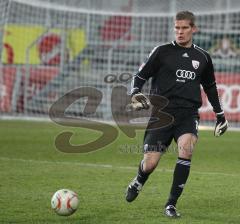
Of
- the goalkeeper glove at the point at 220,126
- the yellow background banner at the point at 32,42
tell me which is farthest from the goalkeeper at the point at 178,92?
the yellow background banner at the point at 32,42

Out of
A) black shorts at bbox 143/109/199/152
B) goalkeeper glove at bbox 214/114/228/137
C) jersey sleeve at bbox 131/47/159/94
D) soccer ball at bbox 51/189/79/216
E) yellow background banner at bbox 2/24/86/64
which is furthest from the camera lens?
yellow background banner at bbox 2/24/86/64

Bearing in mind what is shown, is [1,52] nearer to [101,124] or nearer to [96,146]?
[101,124]

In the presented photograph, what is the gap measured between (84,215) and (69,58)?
1485 cm

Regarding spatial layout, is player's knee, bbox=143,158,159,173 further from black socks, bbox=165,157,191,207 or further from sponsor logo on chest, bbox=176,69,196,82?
sponsor logo on chest, bbox=176,69,196,82

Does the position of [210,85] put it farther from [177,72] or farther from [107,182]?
[107,182]

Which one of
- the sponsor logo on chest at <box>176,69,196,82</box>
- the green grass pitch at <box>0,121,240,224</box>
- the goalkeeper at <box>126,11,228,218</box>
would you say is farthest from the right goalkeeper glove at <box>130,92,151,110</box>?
the green grass pitch at <box>0,121,240,224</box>

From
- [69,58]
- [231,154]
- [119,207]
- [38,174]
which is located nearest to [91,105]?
[69,58]

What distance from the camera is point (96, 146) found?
48.5ft

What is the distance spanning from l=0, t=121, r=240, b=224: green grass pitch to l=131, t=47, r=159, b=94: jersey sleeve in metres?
1.33

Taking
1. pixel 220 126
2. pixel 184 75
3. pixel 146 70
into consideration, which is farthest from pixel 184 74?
pixel 220 126

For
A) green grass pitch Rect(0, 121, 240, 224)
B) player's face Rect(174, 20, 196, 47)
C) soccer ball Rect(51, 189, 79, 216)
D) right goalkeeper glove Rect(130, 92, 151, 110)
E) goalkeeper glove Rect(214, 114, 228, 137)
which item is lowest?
green grass pitch Rect(0, 121, 240, 224)

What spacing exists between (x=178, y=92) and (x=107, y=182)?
265cm

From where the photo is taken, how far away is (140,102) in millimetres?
7648

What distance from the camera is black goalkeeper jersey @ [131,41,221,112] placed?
300 inches
